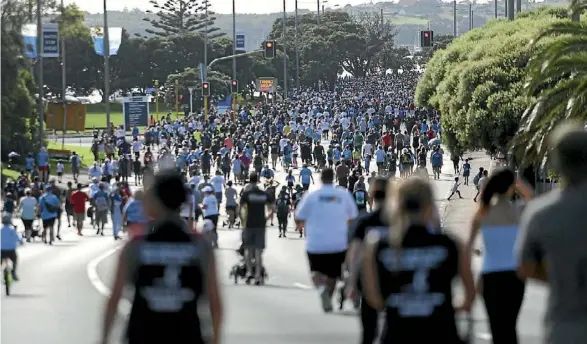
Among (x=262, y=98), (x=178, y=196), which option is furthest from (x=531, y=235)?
(x=262, y=98)

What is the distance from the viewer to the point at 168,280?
6.95 meters

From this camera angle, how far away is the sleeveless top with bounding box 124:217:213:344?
273 inches

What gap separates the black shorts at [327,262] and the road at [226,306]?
524 mm

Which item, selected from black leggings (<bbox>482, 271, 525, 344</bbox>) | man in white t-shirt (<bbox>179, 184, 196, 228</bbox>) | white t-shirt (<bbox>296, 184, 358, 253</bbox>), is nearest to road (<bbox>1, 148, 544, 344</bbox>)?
white t-shirt (<bbox>296, 184, 358, 253</bbox>)

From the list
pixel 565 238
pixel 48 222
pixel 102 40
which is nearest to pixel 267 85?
pixel 102 40

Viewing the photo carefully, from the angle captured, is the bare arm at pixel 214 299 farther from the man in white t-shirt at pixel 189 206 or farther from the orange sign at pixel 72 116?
the orange sign at pixel 72 116

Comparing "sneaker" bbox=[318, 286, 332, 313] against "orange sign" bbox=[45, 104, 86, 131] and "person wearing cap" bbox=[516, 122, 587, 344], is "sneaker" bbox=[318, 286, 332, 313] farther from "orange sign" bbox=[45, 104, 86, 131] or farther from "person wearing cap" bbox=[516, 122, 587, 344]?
"orange sign" bbox=[45, 104, 86, 131]

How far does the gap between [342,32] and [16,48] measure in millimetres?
105594

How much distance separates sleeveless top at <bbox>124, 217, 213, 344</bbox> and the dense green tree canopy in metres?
27.4

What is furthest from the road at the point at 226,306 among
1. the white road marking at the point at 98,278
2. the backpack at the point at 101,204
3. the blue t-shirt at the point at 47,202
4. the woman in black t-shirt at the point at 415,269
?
the backpack at the point at 101,204

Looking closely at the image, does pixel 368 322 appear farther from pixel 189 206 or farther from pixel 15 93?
pixel 15 93

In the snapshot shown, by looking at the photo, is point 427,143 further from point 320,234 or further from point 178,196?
point 178,196

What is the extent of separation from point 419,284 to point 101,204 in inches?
1150

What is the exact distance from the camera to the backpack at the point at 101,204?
3578cm
